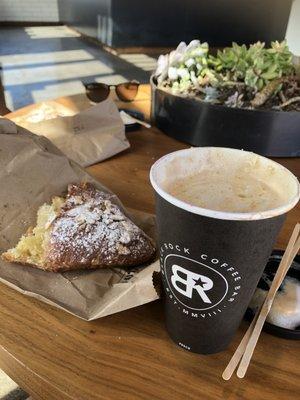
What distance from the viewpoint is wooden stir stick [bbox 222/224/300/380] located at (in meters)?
0.42

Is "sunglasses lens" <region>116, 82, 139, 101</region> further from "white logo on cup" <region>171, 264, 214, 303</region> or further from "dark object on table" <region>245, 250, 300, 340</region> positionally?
"white logo on cup" <region>171, 264, 214, 303</region>

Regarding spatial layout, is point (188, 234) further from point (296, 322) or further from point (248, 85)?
point (248, 85)

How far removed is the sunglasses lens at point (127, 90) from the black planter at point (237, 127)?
0.32m

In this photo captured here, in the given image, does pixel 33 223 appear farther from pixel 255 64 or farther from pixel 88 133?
pixel 255 64

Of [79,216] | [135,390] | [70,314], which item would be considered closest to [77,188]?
[79,216]

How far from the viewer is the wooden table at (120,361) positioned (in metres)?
0.40

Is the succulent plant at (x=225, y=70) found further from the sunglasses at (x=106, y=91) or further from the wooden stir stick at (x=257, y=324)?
the wooden stir stick at (x=257, y=324)

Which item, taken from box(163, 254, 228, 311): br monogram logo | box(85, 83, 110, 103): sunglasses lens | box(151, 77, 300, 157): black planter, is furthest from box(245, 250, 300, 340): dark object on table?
box(85, 83, 110, 103): sunglasses lens

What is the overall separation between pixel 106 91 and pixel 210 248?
3.33 ft

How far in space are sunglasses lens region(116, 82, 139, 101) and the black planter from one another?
0.32 metres

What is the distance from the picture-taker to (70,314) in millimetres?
485

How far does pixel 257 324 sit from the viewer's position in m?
0.44

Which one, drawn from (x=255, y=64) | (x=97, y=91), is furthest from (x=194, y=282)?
(x=97, y=91)

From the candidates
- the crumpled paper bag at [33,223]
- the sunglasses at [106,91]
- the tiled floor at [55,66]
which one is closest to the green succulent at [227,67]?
the sunglasses at [106,91]
